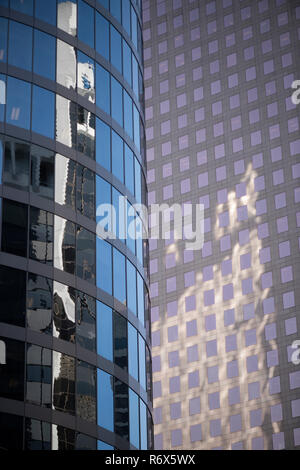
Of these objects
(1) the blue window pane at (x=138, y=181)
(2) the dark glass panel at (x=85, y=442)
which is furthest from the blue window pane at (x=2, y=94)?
(2) the dark glass panel at (x=85, y=442)

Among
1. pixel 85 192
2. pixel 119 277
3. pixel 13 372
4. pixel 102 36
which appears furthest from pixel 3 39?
pixel 13 372

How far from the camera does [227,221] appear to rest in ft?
455

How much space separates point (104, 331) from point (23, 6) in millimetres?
19894

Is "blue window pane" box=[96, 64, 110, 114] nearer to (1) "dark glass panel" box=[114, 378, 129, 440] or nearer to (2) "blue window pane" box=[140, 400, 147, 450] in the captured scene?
(1) "dark glass panel" box=[114, 378, 129, 440]

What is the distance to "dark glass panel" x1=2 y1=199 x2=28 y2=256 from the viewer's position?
53188 mm

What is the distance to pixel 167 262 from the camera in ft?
465

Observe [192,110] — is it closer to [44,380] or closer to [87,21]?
[87,21]

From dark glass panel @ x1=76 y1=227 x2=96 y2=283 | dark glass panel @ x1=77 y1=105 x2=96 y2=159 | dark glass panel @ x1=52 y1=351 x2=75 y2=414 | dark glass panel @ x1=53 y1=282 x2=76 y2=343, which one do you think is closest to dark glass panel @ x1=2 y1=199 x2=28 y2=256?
dark glass panel @ x1=53 y1=282 x2=76 y2=343

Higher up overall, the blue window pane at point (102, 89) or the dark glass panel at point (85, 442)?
the blue window pane at point (102, 89)

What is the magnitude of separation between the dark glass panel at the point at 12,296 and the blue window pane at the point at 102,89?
14.4 m

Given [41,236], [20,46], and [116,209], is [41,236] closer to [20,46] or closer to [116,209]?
[116,209]

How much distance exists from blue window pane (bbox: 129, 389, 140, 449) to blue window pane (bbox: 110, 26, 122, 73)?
70.1ft

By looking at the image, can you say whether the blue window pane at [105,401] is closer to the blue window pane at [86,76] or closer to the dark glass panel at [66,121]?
the dark glass panel at [66,121]

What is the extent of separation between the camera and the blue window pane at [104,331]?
183 feet
